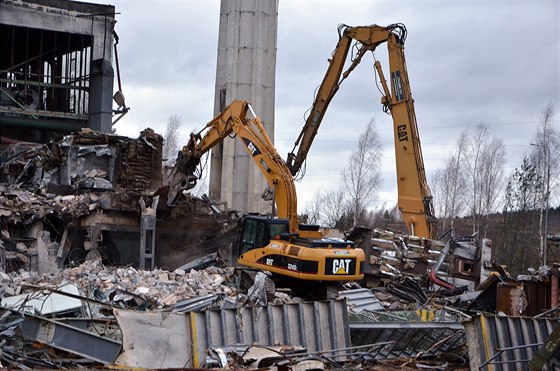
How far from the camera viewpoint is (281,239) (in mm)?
15203

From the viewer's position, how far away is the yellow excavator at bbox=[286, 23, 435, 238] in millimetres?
19641

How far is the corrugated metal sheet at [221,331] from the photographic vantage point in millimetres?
9062

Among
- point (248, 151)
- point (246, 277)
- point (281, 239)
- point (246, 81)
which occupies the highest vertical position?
point (246, 81)

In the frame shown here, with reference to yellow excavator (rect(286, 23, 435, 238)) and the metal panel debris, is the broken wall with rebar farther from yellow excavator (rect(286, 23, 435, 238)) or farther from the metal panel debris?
the metal panel debris

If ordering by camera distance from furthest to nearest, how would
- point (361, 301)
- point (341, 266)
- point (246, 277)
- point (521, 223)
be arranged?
point (521, 223) < point (246, 277) < point (361, 301) < point (341, 266)

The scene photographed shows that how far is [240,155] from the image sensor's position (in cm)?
3538

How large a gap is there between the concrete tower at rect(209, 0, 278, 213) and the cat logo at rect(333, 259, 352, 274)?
20.3 m

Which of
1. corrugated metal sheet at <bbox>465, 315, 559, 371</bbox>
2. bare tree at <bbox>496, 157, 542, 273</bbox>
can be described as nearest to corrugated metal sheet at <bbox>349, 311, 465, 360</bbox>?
corrugated metal sheet at <bbox>465, 315, 559, 371</bbox>

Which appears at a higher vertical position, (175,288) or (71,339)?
(175,288)

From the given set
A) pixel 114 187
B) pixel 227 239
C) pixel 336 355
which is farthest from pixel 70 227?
pixel 336 355

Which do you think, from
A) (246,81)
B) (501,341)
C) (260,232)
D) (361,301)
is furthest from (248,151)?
(246,81)

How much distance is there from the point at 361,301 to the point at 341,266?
0.82 m

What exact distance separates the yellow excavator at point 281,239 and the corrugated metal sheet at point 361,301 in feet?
1.06

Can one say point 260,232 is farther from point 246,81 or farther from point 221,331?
point 246,81
